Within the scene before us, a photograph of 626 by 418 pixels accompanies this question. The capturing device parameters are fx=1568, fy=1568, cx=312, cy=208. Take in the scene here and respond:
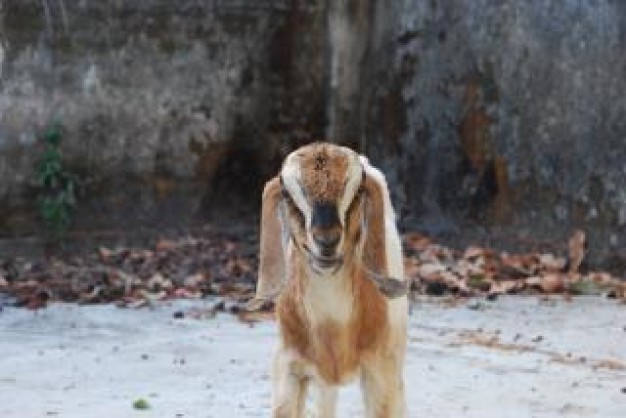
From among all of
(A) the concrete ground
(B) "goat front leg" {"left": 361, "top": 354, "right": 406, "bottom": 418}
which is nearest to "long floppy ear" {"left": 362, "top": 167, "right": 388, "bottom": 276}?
(B) "goat front leg" {"left": 361, "top": 354, "right": 406, "bottom": 418}

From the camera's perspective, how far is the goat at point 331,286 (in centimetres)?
400

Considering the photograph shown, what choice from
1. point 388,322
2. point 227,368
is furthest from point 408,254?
point 388,322

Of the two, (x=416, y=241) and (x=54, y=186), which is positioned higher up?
(x=54, y=186)

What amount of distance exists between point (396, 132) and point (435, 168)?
52cm

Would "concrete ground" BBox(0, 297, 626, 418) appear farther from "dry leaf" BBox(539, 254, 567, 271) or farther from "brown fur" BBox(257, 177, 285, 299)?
"brown fur" BBox(257, 177, 285, 299)

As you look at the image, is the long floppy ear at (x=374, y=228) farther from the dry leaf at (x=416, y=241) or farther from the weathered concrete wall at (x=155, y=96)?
the weathered concrete wall at (x=155, y=96)

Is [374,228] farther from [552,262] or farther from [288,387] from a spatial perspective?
[552,262]

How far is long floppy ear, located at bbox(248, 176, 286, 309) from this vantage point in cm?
420

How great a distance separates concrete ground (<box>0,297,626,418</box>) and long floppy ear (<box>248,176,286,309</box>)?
5.04ft

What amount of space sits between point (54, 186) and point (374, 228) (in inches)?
271

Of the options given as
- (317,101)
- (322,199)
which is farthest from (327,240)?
(317,101)

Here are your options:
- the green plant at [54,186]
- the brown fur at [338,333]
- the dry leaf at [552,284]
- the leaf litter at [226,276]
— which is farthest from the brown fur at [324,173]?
the green plant at [54,186]

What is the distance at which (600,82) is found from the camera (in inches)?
367

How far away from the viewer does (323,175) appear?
395cm
